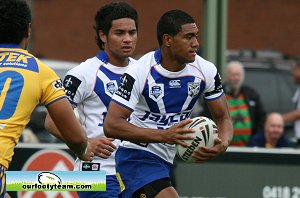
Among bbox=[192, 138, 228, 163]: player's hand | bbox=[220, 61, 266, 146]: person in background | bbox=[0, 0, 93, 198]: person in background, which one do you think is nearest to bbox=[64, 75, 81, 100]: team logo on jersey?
bbox=[192, 138, 228, 163]: player's hand

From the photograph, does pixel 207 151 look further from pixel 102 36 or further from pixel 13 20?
pixel 13 20

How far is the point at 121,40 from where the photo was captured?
28.1ft

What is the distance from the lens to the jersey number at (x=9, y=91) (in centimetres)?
601

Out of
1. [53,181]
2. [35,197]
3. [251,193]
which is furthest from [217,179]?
[53,181]

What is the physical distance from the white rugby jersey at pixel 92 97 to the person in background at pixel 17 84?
7.03 feet

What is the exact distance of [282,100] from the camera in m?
15.1

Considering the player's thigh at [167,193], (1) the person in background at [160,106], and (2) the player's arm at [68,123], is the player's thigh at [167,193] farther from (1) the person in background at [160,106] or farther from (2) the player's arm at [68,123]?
(2) the player's arm at [68,123]

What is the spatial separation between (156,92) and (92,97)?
835mm

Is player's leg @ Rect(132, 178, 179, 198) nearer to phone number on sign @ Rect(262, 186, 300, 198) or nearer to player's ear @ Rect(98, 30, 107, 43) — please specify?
player's ear @ Rect(98, 30, 107, 43)

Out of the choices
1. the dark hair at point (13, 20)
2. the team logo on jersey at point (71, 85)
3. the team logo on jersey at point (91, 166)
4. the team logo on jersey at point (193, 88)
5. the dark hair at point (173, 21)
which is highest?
the dark hair at point (13, 20)

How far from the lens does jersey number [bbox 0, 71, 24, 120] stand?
6012 mm

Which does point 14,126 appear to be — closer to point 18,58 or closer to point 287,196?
point 18,58

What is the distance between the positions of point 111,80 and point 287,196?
345 centimetres

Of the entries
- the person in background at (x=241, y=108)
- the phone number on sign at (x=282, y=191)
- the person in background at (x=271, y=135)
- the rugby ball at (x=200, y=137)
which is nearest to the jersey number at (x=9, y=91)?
the rugby ball at (x=200, y=137)
